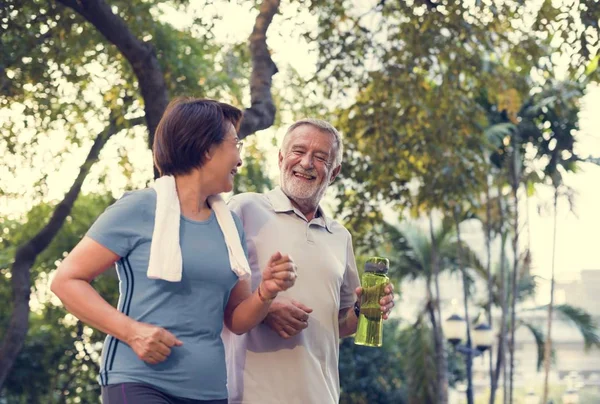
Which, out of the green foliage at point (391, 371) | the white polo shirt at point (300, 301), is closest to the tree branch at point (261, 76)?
the white polo shirt at point (300, 301)

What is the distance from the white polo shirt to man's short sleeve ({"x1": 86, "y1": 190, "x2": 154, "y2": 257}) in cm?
103

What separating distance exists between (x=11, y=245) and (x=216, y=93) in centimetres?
619

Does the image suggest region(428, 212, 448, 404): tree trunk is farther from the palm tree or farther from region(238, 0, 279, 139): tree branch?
region(238, 0, 279, 139): tree branch

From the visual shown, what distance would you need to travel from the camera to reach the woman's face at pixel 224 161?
350cm

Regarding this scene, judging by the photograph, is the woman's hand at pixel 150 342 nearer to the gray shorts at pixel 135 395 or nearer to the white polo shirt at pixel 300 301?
the gray shorts at pixel 135 395

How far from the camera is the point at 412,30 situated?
10.9 metres

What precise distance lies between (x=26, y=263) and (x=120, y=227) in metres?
11.3

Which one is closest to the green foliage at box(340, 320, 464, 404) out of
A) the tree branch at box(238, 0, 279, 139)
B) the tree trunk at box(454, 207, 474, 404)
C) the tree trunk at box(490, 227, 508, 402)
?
the tree trunk at box(454, 207, 474, 404)

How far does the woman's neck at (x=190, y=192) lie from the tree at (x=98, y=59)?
546 cm

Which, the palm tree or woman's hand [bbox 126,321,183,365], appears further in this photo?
the palm tree

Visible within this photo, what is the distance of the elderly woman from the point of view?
321 cm

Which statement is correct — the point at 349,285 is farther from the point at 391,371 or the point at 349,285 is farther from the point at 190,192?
the point at 391,371

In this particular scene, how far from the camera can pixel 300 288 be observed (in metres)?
4.35

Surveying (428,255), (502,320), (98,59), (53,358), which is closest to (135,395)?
(98,59)
